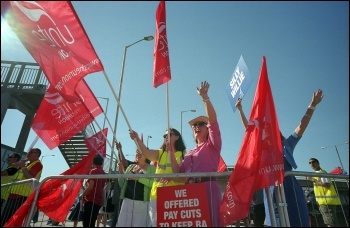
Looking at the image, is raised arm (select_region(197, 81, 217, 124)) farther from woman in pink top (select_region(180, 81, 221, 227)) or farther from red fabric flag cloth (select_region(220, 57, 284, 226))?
red fabric flag cloth (select_region(220, 57, 284, 226))

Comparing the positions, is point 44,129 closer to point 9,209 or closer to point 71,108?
point 71,108

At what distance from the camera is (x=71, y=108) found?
5297 mm

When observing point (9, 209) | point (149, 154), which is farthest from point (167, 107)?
point (9, 209)

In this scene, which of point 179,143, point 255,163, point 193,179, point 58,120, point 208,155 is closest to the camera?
point 255,163

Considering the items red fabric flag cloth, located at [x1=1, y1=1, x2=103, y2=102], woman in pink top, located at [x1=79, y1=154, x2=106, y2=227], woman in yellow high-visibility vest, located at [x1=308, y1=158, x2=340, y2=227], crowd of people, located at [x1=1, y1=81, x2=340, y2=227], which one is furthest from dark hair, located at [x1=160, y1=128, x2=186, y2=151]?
woman in yellow high-visibility vest, located at [x1=308, y1=158, x2=340, y2=227]

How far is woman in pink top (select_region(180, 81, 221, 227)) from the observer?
10.9ft

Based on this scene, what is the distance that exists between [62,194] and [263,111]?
11.4ft

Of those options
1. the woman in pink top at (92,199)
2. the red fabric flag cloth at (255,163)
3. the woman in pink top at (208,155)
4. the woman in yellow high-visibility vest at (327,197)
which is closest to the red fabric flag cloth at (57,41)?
the woman in pink top at (208,155)

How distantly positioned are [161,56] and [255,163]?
271cm

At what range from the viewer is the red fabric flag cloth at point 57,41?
397 centimetres

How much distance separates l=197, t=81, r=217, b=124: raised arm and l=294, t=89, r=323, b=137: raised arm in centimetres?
142

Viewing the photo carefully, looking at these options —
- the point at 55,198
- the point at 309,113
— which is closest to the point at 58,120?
the point at 55,198

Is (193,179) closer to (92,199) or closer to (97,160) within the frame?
(92,199)

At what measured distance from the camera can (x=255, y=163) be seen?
338cm
